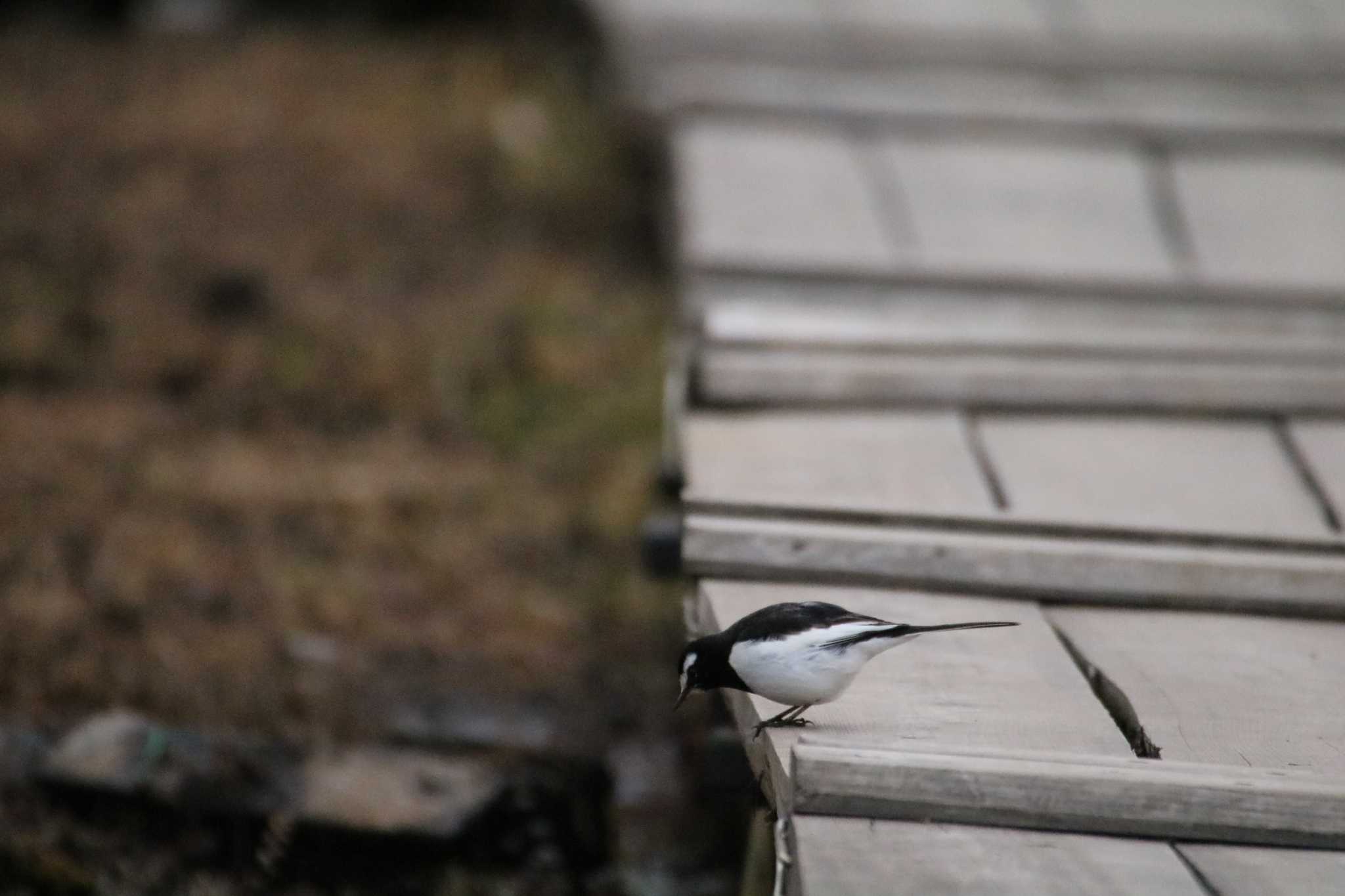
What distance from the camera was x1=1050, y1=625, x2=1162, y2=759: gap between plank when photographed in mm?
2148

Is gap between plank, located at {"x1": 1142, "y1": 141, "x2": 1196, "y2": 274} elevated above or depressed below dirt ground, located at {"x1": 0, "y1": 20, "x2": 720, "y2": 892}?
above

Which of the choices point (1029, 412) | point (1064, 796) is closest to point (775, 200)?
point (1029, 412)

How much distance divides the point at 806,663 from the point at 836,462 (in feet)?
3.95

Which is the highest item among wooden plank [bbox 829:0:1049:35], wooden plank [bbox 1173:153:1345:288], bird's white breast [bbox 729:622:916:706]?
wooden plank [bbox 829:0:1049:35]

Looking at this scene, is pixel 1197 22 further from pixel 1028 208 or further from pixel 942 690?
pixel 942 690

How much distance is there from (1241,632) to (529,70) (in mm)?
5673

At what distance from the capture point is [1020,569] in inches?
107

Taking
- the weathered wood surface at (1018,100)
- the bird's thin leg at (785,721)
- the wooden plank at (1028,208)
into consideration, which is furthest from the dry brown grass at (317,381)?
the bird's thin leg at (785,721)

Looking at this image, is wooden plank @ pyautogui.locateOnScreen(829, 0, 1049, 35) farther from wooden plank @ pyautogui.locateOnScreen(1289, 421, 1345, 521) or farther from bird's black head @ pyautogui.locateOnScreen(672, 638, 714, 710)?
bird's black head @ pyautogui.locateOnScreen(672, 638, 714, 710)

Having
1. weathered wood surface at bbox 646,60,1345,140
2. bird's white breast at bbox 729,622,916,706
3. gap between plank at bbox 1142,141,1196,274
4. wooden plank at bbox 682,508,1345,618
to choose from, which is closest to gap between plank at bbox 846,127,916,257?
weathered wood surface at bbox 646,60,1345,140

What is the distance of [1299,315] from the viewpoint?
4480 millimetres

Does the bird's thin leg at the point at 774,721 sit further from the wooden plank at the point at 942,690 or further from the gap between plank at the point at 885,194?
the gap between plank at the point at 885,194

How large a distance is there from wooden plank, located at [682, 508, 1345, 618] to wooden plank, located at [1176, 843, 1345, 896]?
81cm

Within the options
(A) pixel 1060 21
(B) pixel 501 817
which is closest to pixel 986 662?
(B) pixel 501 817
